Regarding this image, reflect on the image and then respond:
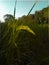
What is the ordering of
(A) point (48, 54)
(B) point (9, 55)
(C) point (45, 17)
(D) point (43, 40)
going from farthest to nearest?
(C) point (45, 17)
(D) point (43, 40)
(A) point (48, 54)
(B) point (9, 55)

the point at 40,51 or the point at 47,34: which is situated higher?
the point at 47,34

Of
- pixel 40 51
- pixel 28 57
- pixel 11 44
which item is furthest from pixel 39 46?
pixel 11 44

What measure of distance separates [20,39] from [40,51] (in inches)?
8.5

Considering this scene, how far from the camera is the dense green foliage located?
163 cm

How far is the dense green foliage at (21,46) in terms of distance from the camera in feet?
5.33

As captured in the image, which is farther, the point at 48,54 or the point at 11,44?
the point at 48,54

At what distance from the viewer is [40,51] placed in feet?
5.83

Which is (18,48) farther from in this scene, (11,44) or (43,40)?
(43,40)

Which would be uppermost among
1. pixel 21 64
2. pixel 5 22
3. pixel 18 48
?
pixel 5 22

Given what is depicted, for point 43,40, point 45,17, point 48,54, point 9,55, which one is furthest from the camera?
point 45,17

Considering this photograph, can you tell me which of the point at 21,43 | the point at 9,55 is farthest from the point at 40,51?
the point at 9,55

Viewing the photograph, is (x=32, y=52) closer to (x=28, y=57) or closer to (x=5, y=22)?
(x=28, y=57)

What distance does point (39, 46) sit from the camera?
5.94 ft

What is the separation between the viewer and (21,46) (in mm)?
1721
